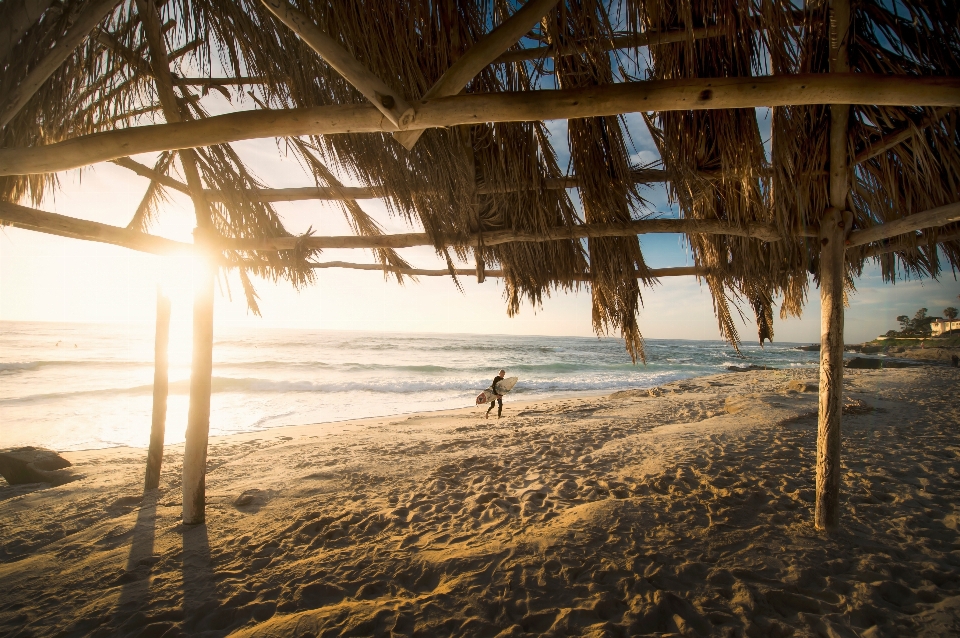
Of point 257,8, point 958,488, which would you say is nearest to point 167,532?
point 257,8

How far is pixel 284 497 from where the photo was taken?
392 cm

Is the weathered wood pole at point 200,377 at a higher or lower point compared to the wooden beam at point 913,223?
lower

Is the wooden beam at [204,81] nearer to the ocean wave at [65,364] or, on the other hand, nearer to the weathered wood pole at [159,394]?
the weathered wood pole at [159,394]

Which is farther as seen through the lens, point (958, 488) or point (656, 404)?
point (656, 404)

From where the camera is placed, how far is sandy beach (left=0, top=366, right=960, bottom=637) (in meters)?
2.08

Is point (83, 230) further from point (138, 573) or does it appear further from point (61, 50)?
point (138, 573)

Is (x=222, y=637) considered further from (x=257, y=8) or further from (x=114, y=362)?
(x=114, y=362)

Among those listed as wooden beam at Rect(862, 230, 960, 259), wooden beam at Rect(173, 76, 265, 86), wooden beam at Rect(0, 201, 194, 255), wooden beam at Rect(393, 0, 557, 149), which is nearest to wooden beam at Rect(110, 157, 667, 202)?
wooden beam at Rect(0, 201, 194, 255)

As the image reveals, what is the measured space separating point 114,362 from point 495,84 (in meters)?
24.6

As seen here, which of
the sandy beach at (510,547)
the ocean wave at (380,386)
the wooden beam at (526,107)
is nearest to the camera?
the wooden beam at (526,107)

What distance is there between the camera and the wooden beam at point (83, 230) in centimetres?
249

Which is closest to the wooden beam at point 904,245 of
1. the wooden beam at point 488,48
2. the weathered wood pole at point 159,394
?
the wooden beam at point 488,48

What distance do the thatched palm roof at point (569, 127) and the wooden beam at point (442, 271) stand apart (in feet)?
0.31

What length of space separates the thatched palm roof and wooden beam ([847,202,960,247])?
234mm
